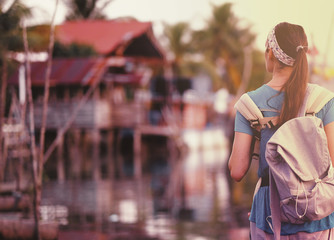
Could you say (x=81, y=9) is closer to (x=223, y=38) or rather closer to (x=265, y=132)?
(x=223, y=38)

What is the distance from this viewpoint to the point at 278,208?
9.47 feet

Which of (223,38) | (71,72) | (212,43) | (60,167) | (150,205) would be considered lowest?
(60,167)

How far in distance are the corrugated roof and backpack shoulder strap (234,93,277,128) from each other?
29176mm

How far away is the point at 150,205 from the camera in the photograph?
14.4 m

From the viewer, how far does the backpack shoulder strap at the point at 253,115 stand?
118 inches

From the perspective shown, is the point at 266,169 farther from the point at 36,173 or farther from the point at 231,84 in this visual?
the point at 231,84

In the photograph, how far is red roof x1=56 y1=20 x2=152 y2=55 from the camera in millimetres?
36875

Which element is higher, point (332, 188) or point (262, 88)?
point (262, 88)

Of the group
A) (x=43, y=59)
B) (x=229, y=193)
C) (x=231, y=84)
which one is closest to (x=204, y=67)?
(x=231, y=84)

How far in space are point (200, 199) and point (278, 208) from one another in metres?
12.7

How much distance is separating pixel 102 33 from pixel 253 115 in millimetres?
36174

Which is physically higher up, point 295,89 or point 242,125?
point 295,89

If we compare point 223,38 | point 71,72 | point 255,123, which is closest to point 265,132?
point 255,123

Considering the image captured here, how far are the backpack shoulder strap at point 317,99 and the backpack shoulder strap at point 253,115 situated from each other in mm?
155
